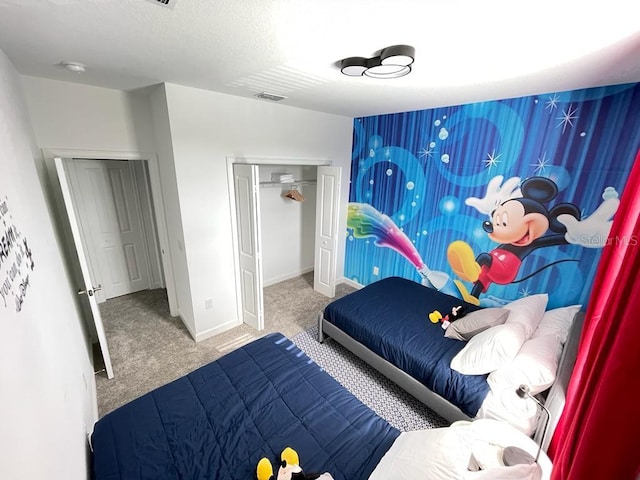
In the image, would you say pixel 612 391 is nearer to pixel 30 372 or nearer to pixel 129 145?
pixel 30 372

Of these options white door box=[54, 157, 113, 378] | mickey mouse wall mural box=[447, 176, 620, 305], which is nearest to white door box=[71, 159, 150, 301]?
white door box=[54, 157, 113, 378]

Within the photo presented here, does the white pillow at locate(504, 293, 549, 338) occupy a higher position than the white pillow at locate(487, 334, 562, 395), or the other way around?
the white pillow at locate(504, 293, 549, 338)

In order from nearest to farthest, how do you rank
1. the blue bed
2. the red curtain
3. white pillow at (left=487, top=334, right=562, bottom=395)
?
1. the red curtain
2. the blue bed
3. white pillow at (left=487, top=334, right=562, bottom=395)

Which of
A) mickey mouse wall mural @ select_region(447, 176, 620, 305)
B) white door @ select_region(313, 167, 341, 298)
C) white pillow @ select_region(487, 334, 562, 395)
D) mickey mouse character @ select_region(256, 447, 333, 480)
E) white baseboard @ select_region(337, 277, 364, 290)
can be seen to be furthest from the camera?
white baseboard @ select_region(337, 277, 364, 290)

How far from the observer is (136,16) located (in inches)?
47.4

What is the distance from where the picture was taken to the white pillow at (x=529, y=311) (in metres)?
2.01

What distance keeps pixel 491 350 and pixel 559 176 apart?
166cm

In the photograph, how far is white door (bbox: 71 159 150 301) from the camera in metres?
3.38

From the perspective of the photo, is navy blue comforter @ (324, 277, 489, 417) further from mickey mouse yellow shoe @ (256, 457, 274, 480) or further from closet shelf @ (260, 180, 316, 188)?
closet shelf @ (260, 180, 316, 188)

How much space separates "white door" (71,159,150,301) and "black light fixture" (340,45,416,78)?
338cm

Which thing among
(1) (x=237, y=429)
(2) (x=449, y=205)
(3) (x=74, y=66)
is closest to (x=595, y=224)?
(2) (x=449, y=205)

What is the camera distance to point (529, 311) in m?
2.14

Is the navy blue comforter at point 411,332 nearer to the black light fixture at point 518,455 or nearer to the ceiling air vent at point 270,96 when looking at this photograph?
the black light fixture at point 518,455

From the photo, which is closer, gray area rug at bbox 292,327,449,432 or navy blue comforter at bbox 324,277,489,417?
navy blue comforter at bbox 324,277,489,417
